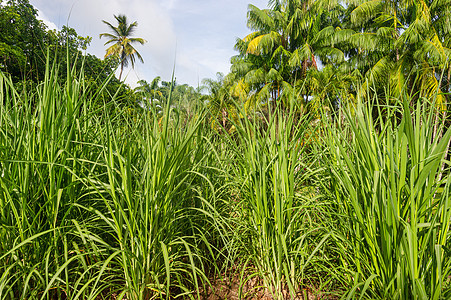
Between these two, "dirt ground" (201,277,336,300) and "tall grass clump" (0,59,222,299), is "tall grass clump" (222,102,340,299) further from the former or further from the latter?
"tall grass clump" (0,59,222,299)

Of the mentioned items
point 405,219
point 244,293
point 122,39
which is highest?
point 122,39

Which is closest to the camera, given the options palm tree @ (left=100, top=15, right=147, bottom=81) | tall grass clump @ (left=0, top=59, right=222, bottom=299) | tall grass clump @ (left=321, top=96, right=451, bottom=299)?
tall grass clump @ (left=321, top=96, right=451, bottom=299)

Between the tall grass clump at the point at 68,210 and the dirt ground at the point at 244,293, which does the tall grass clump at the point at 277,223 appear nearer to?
the dirt ground at the point at 244,293

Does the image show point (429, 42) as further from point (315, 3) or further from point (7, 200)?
point (7, 200)

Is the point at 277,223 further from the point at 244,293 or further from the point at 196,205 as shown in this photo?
the point at 196,205

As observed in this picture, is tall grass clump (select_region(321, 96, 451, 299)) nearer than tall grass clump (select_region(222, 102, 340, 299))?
Yes

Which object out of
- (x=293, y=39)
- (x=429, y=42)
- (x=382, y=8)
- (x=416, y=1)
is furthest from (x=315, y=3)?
(x=429, y=42)

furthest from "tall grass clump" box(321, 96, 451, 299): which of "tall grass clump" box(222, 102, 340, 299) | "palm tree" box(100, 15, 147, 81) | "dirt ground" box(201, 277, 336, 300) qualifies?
"palm tree" box(100, 15, 147, 81)

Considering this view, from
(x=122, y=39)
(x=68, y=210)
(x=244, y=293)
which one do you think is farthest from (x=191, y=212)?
(x=122, y=39)

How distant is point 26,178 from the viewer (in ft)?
2.95

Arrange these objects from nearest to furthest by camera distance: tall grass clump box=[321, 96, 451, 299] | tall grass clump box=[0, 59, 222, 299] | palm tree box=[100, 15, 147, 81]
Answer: tall grass clump box=[321, 96, 451, 299]
tall grass clump box=[0, 59, 222, 299]
palm tree box=[100, 15, 147, 81]

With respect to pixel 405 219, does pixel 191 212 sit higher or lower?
lower

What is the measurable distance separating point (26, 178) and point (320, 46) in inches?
594

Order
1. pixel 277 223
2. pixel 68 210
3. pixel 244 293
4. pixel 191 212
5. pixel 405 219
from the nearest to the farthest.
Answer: pixel 405 219, pixel 68 210, pixel 277 223, pixel 244 293, pixel 191 212
